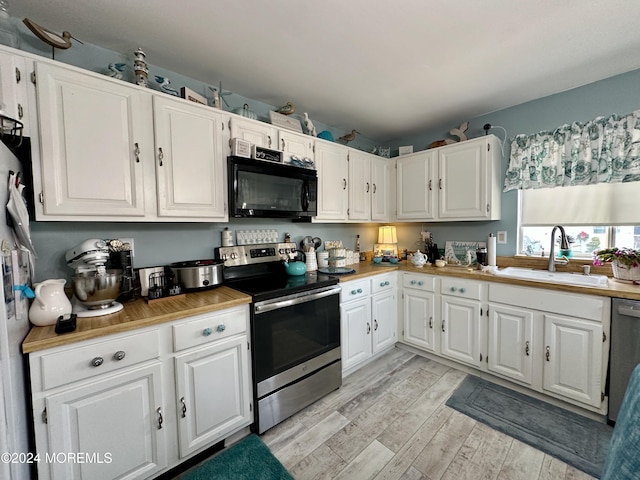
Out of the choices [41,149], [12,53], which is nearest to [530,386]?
[41,149]

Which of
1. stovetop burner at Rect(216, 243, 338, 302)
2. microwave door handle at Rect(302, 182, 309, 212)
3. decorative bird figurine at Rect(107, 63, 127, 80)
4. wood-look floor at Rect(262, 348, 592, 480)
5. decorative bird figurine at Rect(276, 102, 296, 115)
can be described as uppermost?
decorative bird figurine at Rect(276, 102, 296, 115)

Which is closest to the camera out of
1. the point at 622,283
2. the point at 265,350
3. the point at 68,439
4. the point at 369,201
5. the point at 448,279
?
the point at 68,439

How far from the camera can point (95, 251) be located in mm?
1378

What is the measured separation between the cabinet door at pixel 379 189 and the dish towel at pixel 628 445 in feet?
8.07

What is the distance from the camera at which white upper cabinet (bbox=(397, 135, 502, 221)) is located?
2445mm

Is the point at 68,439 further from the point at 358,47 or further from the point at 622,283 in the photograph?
the point at 622,283

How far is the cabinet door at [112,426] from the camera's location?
1073 millimetres

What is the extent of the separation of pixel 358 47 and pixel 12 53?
178cm

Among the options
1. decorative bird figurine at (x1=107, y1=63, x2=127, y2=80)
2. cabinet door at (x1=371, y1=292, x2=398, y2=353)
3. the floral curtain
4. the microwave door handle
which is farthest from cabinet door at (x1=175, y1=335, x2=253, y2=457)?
the floral curtain

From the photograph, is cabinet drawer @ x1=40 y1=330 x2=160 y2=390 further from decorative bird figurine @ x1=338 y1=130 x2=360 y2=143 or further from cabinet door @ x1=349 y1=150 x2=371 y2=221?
decorative bird figurine @ x1=338 y1=130 x2=360 y2=143

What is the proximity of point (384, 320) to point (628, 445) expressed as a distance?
213 cm

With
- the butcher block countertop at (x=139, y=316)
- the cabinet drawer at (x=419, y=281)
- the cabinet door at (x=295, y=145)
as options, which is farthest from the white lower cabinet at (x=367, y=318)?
the cabinet door at (x=295, y=145)

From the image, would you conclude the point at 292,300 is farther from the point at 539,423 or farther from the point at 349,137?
the point at 349,137

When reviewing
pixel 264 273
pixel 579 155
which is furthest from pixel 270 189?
pixel 579 155
